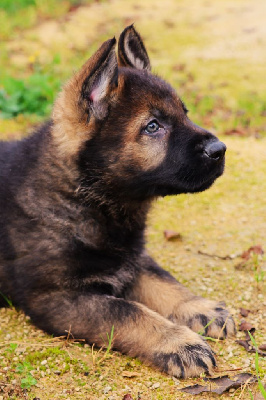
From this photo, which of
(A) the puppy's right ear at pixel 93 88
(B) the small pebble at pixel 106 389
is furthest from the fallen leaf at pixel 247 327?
(A) the puppy's right ear at pixel 93 88

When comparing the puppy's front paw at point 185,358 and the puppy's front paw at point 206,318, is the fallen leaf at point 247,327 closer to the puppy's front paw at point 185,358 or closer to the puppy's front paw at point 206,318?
the puppy's front paw at point 206,318

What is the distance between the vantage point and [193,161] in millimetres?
3406

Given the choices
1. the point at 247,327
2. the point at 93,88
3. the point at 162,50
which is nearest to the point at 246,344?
the point at 247,327

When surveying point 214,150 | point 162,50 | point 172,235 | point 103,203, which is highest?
point 214,150

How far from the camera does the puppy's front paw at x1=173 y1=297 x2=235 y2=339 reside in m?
3.50

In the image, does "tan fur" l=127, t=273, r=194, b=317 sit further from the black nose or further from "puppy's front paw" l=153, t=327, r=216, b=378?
the black nose

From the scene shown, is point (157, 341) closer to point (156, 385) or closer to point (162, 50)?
point (156, 385)

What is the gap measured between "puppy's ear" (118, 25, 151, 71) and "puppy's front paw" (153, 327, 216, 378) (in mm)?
2008

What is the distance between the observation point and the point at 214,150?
340cm

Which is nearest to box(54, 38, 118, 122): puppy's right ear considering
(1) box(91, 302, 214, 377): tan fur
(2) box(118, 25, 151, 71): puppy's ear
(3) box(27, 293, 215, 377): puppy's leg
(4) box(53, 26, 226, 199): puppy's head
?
(4) box(53, 26, 226, 199): puppy's head

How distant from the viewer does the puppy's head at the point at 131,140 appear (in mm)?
3395

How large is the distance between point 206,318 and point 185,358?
1.71 feet

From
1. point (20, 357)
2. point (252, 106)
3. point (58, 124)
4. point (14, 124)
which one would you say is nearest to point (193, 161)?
point (58, 124)

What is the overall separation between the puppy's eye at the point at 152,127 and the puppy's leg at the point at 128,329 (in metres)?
1.06
